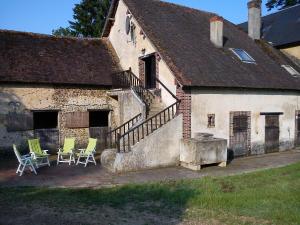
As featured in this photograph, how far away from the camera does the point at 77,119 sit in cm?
1552

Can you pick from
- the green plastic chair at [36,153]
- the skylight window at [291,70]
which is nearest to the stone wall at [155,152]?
the green plastic chair at [36,153]

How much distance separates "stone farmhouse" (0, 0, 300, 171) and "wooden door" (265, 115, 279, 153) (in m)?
0.05

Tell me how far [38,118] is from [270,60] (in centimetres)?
1175

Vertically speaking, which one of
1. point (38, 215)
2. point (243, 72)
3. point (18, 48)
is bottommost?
point (38, 215)

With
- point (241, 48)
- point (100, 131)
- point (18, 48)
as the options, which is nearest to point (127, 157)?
point (100, 131)

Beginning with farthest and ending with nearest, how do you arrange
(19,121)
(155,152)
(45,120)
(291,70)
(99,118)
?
1. (291,70)
2. (99,118)
3. (45,120)
4. (19,121)
5. (155,152)

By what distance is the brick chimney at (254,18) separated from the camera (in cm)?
2041

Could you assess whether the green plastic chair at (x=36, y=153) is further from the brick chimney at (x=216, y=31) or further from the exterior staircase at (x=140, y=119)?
the brick chimney at (x=216, y=31)

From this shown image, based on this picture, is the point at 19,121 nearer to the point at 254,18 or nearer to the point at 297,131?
the point at 297,131

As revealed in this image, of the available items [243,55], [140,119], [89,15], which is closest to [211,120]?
[140,119]

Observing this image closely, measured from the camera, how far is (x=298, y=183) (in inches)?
359

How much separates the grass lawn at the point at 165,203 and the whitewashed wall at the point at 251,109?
3.93 meters

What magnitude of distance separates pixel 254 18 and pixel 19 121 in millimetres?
14474

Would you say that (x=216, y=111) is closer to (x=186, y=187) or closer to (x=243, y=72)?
(x=243, y=72)
